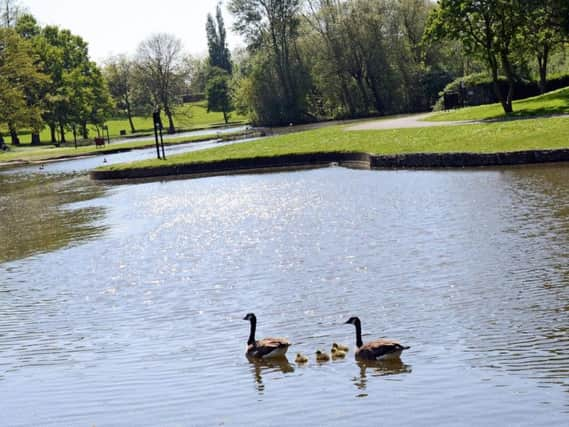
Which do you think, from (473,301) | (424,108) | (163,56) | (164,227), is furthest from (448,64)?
(473,301)

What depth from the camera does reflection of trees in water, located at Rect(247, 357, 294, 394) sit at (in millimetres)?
14802

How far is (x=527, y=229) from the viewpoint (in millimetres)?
25359

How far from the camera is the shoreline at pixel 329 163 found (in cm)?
4166

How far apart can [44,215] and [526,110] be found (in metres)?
29.4

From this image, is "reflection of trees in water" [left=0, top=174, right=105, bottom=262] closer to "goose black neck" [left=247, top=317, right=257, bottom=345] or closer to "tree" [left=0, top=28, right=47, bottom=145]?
"goose black neck" [left=247, top=317, right=257, bottom=345]

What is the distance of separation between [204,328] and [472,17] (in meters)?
42.0

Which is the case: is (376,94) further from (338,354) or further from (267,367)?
(267,367)

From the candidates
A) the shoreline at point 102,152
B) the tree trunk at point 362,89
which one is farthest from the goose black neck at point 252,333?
the tree trunk at point 362,89

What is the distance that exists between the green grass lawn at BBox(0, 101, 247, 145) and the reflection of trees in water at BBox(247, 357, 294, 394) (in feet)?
380

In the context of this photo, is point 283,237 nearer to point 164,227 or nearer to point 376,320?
point 164,227

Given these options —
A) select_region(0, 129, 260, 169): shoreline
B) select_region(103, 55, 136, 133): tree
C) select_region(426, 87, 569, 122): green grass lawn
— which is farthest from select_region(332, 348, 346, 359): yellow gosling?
select_region(103, 55, 136, 133): tree

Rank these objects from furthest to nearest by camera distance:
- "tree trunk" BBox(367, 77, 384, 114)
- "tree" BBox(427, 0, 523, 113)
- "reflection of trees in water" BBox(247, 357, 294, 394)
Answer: "tree trunk" BBox(367, 77, 384, 114), "tree" BBox(427, 0, 523, 113), "reflection of trees in water" BBox(247, 357, 294, 394)

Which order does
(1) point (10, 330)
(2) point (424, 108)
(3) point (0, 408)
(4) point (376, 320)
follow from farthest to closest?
1. (2) point (424, 108)
2. (1) point (10, 330)
3. (4) point (376, 320)
4. (3) point (0, 408)

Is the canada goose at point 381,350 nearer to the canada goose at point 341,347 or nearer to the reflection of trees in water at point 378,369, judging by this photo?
the reflection of trees in water at point 378,369
